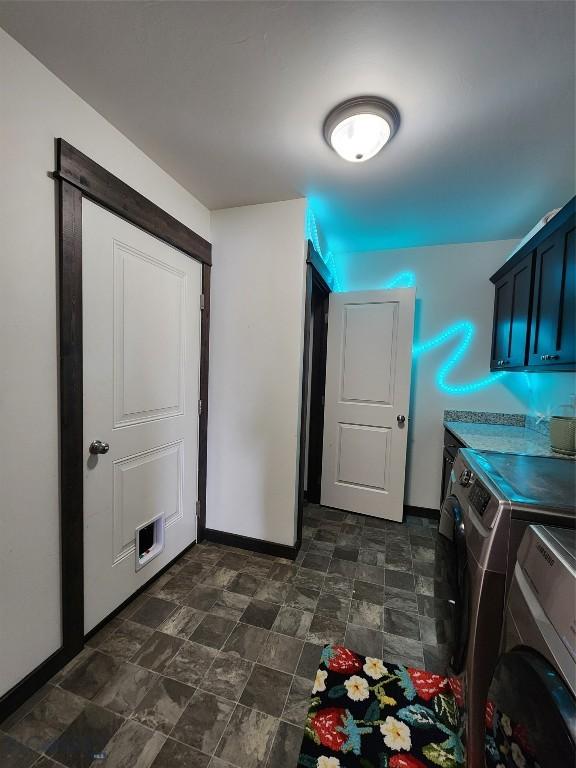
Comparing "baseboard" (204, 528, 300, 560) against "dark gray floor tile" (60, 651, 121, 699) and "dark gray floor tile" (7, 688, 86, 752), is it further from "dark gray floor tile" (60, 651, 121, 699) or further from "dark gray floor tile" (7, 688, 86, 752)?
"dark gray floor tile" (7, 688, 86, 752)

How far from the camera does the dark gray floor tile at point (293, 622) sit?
1466mm

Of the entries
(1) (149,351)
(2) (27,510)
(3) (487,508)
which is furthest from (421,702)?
(1) (149,351)

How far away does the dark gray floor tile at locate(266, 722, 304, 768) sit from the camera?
3.21ft

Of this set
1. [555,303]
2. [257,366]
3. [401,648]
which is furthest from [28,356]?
[555,303]

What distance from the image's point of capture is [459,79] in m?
1.10

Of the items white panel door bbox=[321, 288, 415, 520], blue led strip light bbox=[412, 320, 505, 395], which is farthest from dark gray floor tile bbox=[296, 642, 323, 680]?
blue led strip light bbox=[412, 320, 505, 395]

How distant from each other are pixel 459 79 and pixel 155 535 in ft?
8.23

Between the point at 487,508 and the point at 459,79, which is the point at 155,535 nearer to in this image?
the point at 487,508

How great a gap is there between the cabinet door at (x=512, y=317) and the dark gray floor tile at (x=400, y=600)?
5.02ft

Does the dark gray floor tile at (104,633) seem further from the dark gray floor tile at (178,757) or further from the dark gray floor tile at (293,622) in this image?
the dark gray floor tile at (293,622)

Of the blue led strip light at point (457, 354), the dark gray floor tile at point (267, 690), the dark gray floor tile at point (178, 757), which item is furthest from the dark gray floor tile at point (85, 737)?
the blue led strip light at point (457, 354)

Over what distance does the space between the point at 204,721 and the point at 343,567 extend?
1102 mm

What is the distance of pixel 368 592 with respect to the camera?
69.0 inches

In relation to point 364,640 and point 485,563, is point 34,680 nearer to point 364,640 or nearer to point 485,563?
point 364,640
